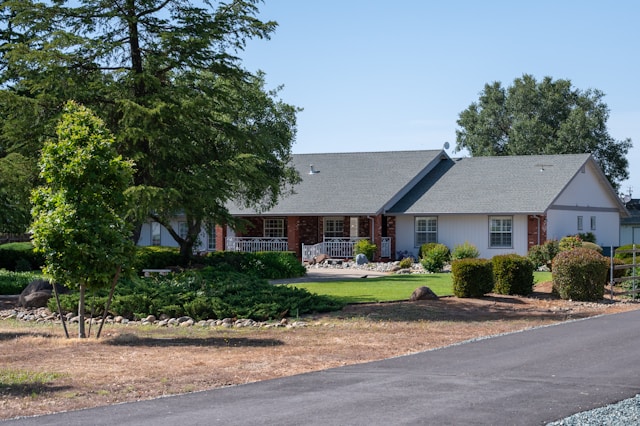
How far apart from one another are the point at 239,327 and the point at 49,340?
4.01 metres

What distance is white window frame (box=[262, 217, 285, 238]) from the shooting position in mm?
46656

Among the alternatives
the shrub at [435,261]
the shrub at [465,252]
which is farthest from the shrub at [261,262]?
the shrub at [465,252]

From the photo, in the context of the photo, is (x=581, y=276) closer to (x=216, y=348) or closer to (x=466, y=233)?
(x=216, y=348)

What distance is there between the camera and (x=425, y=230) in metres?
43.2

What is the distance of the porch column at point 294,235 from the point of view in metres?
44.9

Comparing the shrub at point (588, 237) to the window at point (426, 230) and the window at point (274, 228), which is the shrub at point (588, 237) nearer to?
the window at point (426, 230)

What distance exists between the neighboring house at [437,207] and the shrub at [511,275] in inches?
605

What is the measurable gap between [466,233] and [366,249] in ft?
16.4

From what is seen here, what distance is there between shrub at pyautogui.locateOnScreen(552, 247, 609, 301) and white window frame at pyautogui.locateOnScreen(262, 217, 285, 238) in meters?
24.3

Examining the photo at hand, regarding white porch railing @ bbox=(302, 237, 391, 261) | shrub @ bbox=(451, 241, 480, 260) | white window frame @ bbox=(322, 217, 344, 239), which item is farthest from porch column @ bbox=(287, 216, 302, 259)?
shrub @ bbox=(451, 241, 480, 260)

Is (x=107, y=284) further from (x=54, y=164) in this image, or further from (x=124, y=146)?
(x=124, y=146)

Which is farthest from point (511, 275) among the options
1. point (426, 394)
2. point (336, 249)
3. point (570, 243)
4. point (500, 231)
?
point (336, 249)

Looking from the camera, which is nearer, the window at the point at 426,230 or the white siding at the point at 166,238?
the window at the point at 426,230

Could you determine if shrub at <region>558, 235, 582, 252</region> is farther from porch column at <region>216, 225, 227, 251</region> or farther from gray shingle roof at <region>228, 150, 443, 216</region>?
porch column at <region>216, 225, 227, 251</region>
